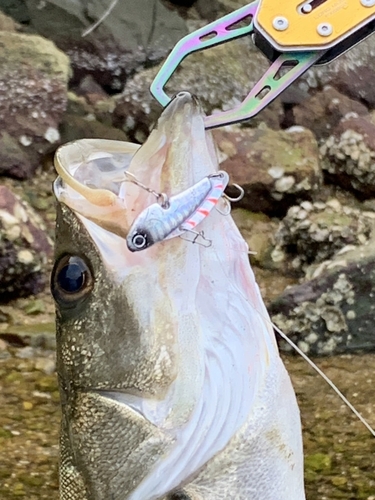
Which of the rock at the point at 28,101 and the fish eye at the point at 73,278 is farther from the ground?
the fish eye at the point at 73,278

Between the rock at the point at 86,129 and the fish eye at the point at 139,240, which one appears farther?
the rock at the point at 86,129

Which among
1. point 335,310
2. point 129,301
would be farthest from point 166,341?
point 335,310

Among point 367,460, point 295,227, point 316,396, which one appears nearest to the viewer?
point 367,460

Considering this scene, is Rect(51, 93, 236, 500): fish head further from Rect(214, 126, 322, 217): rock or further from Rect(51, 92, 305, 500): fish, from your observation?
Rect(214, 126, 322, 217): rock

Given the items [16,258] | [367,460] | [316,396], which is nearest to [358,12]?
[367,460]

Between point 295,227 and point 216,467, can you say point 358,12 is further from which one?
point 295,227

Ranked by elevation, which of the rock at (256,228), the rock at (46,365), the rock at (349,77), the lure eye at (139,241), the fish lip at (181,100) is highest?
the fish lip at (181,100)

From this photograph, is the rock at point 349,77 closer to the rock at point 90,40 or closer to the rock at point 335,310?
the rock at point 90,40

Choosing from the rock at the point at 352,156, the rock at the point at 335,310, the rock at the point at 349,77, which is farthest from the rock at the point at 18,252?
the rock at the point at 349,77

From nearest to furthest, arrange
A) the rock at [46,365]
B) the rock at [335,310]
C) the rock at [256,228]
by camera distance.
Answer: the rock at [46,365] → the rock at [335,310] → the rock at [256,228]
